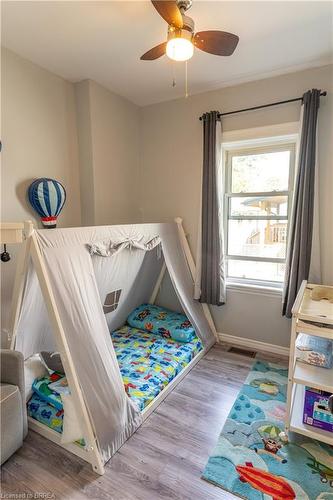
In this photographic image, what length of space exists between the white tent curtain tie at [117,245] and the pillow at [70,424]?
910 millimetres

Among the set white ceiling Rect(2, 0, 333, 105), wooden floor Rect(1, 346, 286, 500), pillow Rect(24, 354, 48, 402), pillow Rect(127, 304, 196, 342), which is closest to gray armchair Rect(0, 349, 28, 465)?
wooden floor Rect(1, 346, 286, 500)

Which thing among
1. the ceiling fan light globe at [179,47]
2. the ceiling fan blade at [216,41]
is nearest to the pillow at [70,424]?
the ceiling fan light globe at [179,47]

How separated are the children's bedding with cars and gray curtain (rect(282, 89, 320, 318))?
3.72ft

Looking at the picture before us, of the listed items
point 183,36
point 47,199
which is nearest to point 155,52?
point 183,36

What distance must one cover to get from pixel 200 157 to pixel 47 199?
1.62 m

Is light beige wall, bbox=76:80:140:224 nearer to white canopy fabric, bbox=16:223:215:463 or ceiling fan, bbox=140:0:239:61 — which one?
white canopy fabric, bbox=16:223:215:463

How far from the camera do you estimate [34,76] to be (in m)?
2.24

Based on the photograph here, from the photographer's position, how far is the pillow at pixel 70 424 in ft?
5.09

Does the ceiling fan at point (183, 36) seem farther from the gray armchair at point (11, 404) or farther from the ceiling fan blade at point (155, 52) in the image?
the gray armchair at point (11, 404)

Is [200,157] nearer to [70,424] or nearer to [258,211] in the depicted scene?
[258,211]

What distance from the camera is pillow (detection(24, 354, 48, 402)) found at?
1.86 meters

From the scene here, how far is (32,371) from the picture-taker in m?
1.91

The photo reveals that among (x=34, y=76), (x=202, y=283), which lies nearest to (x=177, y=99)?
(x=34, y=76)

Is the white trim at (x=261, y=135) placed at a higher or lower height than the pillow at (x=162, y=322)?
higher
